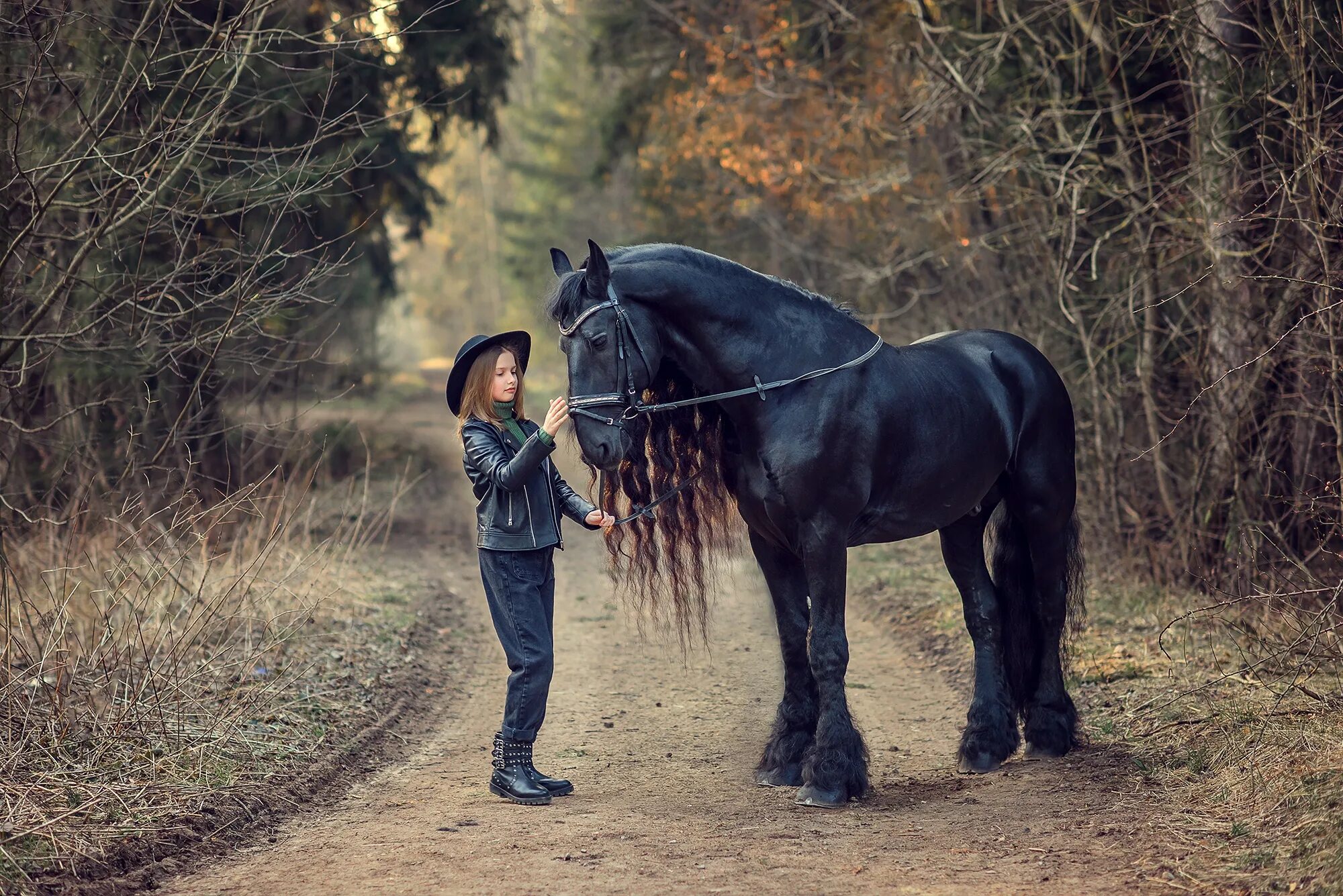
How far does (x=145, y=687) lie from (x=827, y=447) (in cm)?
340

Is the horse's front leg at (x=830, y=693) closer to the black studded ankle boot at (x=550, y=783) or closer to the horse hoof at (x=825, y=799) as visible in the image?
the horse hoof at (x=825, y=799)

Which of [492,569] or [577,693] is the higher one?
[492,569]

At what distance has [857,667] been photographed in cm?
820

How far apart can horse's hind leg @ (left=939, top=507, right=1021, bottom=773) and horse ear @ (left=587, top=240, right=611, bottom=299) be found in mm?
2256

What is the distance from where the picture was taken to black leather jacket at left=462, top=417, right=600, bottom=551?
527cm

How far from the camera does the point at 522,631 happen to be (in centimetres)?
532

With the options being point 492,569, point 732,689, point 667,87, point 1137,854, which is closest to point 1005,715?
point 1137,854

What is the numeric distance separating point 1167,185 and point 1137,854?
5456mm

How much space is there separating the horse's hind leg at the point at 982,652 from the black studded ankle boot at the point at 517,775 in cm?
204

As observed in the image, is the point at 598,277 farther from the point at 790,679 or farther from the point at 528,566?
the point at 790,679

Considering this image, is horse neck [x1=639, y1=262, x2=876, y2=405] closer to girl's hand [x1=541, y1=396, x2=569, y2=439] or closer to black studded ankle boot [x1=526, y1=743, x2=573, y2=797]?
girl's hand [x1=541, y1=396, x2=569, y2=439]

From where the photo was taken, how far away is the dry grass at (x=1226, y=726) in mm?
4277

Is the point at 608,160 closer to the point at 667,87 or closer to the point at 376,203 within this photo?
the point at 667,87

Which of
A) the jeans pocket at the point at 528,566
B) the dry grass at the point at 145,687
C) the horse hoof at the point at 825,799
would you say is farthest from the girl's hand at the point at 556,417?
the horse hoof at the point at 825,799
